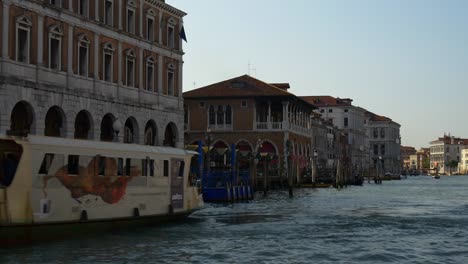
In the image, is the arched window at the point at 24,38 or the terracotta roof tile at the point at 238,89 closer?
the arched window at the point at 24,38

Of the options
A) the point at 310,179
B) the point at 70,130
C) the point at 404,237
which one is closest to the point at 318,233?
the point at 404,237

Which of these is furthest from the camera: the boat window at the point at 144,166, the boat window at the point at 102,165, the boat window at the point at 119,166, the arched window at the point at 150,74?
the arched window at the point at 150,74

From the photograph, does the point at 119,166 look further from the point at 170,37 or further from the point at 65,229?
the point at 170,37

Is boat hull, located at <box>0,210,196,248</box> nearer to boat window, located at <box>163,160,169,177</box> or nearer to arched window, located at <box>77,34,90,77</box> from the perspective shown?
boat window, located at <box>163,160,169,177</box>

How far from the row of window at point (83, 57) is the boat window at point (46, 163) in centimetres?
1426

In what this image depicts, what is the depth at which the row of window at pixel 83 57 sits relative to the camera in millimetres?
31891

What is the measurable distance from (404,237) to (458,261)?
461cm

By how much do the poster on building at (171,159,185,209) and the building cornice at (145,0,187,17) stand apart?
20.0m

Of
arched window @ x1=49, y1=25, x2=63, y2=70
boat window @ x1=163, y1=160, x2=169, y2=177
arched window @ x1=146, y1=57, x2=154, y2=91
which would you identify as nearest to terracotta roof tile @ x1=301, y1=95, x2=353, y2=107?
arched window @ x1=146, y1=57, x2=154, y2=91

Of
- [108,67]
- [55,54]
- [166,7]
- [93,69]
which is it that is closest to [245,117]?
[166,7]

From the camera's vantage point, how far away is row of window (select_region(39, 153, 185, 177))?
18312 millimetres

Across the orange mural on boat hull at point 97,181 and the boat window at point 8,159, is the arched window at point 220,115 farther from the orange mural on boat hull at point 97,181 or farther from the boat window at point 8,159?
the boat window at point 8,159

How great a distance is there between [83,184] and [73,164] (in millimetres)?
676

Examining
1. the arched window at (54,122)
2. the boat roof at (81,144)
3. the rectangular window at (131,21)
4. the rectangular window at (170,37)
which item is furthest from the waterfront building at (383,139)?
the boat roof at (81,144)
